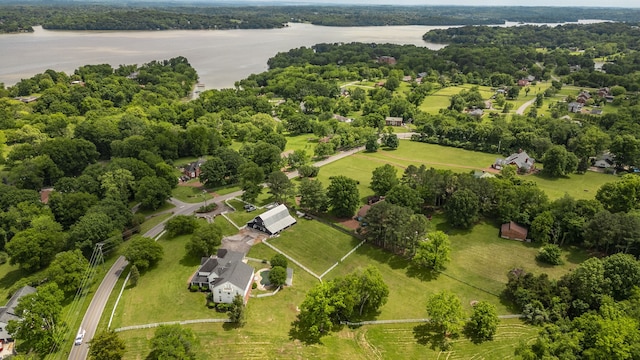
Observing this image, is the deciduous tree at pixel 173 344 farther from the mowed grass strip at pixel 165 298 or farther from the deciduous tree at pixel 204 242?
the deciduous tree at pixel 204 242

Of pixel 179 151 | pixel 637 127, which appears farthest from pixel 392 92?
pixel 179 151

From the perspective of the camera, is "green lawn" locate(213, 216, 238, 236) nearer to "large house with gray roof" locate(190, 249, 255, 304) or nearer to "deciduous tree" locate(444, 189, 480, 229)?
"large house with gray roof" locate(190, 249, 255, 304)

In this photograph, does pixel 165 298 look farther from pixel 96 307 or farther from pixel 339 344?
pixel 339 344

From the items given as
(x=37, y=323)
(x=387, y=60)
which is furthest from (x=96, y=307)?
(x=387, y=60)

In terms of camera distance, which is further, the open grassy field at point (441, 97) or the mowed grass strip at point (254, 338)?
the open grassy field at point (441, 97)

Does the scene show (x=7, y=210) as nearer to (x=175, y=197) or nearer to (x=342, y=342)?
(x=175, y=197)

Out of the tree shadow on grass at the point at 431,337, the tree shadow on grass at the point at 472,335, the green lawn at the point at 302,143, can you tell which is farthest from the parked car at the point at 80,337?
the green lawn at the point at 302,143

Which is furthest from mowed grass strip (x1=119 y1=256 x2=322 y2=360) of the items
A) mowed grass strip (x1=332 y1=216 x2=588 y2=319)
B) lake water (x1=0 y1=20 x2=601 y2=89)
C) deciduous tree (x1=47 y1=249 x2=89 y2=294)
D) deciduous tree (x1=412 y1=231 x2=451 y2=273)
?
lake water (x1=0 y1=20 x2=601 y2=89)
